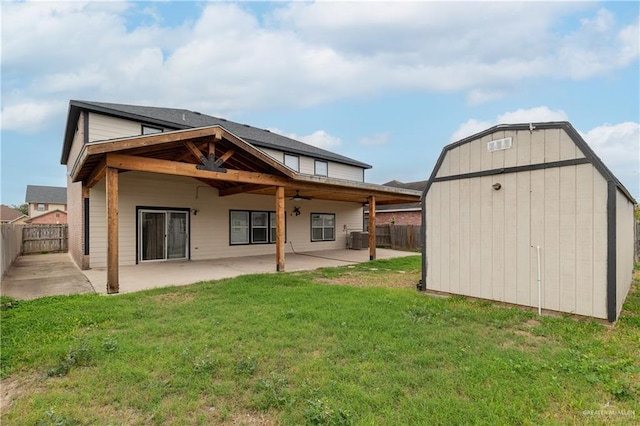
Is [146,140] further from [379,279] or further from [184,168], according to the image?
[379,279]

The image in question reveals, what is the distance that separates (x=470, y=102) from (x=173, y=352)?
15.7 meters

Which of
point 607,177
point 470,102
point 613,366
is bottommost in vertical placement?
point 613,366

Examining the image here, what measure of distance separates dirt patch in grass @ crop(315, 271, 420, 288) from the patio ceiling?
10.1 ft

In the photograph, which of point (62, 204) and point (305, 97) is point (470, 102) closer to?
point (305, 97)

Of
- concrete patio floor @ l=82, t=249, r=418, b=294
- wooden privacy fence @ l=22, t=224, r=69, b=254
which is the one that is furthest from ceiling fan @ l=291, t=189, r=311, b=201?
wooden privacy fence @ l=22, t=224, r=69, b=254

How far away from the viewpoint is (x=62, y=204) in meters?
38.1

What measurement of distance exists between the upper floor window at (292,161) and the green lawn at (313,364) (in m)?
10.2

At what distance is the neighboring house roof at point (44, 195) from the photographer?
1433 inches

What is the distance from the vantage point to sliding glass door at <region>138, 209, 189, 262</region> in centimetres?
1047

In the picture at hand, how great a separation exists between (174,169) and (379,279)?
5.45 metres

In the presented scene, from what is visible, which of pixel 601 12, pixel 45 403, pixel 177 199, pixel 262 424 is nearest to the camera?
pixel 262 424

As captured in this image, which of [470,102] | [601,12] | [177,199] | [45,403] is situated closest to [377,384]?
[45,403]

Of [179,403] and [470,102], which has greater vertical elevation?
[470,102]

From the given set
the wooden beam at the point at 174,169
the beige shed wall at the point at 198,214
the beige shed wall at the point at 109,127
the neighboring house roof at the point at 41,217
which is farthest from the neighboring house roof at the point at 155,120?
Result: the neighboring house roof at the point at 41,217
